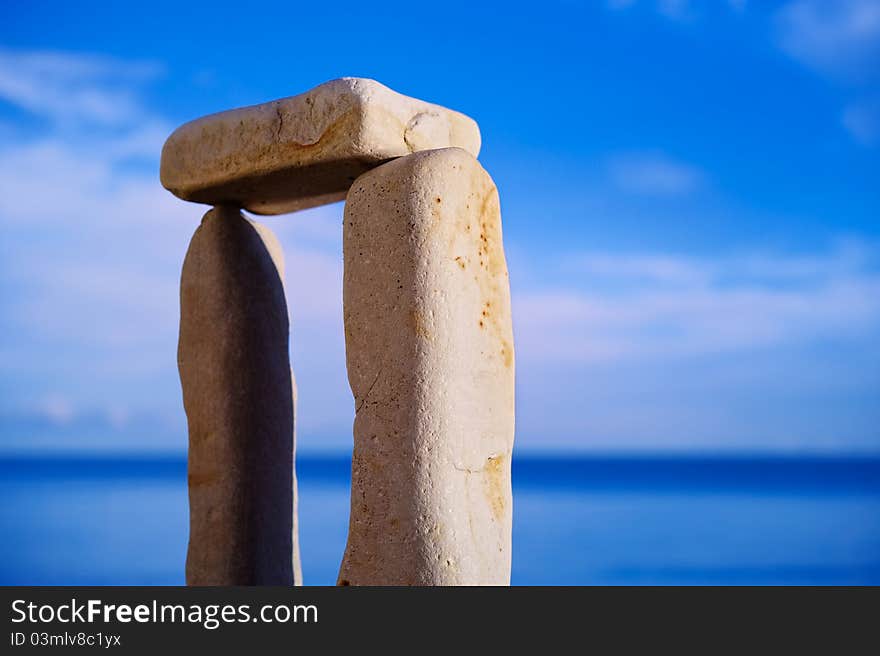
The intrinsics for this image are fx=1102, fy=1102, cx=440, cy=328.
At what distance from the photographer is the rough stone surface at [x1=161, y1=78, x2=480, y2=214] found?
496cm

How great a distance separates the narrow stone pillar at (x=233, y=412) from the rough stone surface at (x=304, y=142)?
365mm

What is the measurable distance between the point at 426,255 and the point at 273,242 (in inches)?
81.3

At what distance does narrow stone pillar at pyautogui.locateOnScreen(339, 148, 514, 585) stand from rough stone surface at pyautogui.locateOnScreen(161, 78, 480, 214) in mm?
245

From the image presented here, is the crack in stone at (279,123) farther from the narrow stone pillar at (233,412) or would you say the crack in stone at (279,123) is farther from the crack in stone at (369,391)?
the crack in stone at (369,391)

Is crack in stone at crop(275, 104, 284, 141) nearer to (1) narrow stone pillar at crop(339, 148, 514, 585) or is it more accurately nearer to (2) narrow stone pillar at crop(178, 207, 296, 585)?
(1) narrow stone pillar at crop(339, 148, 514, 585)

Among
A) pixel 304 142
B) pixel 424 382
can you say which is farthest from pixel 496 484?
pixel 304 142

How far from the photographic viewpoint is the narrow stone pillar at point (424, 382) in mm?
4566

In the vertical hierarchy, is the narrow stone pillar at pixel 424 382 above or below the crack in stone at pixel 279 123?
below

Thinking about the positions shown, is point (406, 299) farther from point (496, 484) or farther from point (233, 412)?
point (233, 412)

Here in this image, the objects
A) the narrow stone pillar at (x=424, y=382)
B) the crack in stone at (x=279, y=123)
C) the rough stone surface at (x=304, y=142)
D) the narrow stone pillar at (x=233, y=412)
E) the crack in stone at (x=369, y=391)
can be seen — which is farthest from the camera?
the narrow stone pillar at (x=233, y=412)

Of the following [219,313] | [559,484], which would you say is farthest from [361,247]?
[559,484]

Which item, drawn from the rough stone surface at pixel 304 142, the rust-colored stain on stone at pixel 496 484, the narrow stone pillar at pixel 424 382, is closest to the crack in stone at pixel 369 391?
the narrow stone pillar at pixel 424 382
